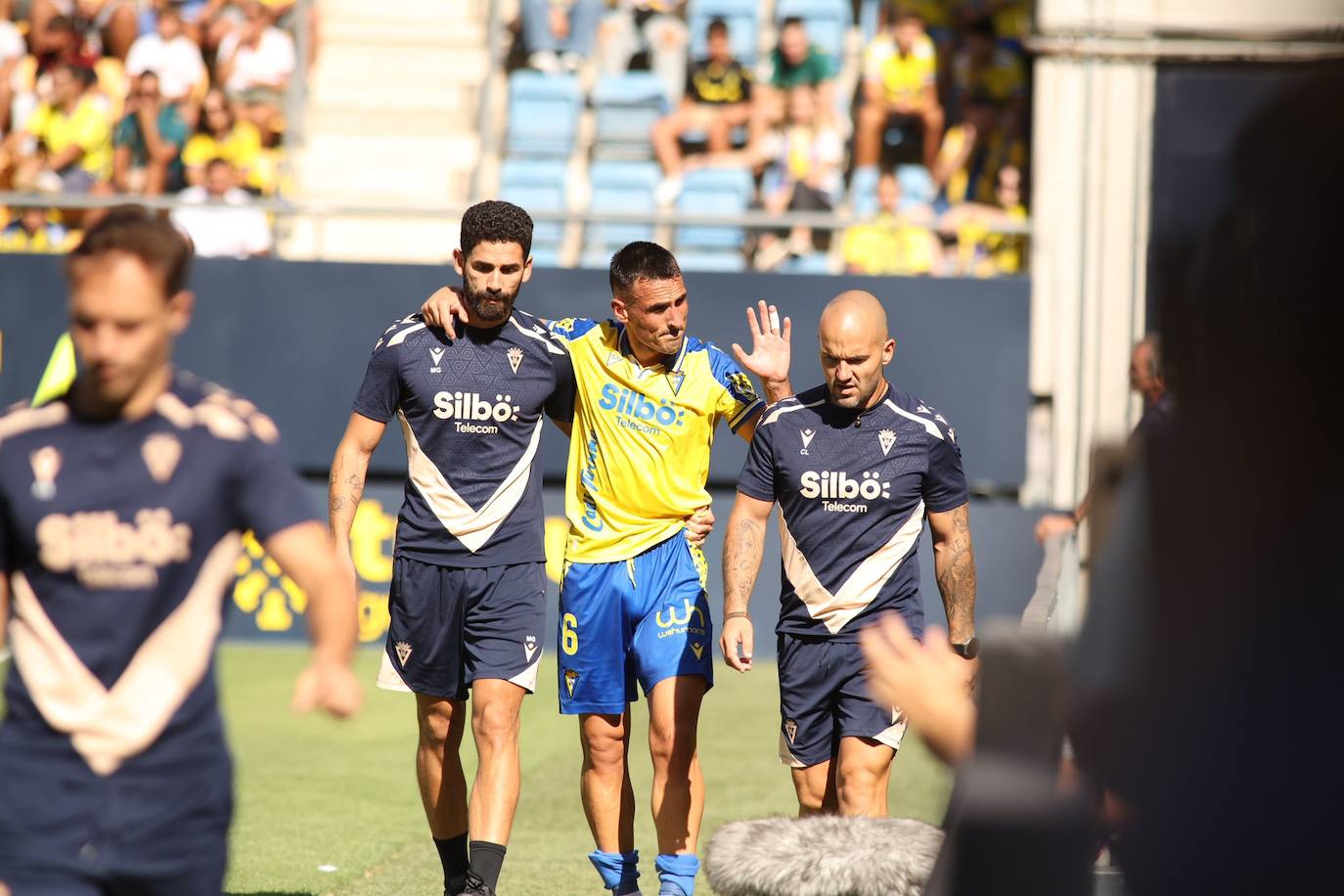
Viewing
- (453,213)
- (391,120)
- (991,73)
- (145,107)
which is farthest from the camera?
(391,120)

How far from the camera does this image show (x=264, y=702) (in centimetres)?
1126

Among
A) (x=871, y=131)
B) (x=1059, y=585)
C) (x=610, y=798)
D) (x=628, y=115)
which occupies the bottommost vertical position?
(x=610, y=798)

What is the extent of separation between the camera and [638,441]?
6656 millimetres

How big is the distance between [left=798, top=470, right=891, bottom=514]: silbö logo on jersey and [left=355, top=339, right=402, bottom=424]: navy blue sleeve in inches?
64.6

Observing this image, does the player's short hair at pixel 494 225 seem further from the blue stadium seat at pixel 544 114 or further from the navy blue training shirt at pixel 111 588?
the blue stadium seat at pixel 544 114

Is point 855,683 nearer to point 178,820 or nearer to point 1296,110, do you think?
point 178,820

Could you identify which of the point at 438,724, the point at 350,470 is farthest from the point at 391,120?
the point at 438,724

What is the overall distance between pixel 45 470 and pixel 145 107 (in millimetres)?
12208

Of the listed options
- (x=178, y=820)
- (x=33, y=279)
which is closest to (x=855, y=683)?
(x=178, y=820)

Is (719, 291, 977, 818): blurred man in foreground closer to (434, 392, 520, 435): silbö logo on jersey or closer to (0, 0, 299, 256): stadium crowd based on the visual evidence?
(434, 392, 520, 435): silbö logo on jersey

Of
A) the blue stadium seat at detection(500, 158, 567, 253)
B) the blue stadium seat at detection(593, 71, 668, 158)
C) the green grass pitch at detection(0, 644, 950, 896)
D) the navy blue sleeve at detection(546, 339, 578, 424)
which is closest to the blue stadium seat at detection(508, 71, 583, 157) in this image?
the blue stadium seat at detection(500, 158, 567, 253)

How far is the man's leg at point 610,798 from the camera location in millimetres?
6371

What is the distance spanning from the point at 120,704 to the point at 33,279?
35.8 ft

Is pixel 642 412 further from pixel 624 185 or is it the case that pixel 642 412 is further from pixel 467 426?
pixel 624 185
